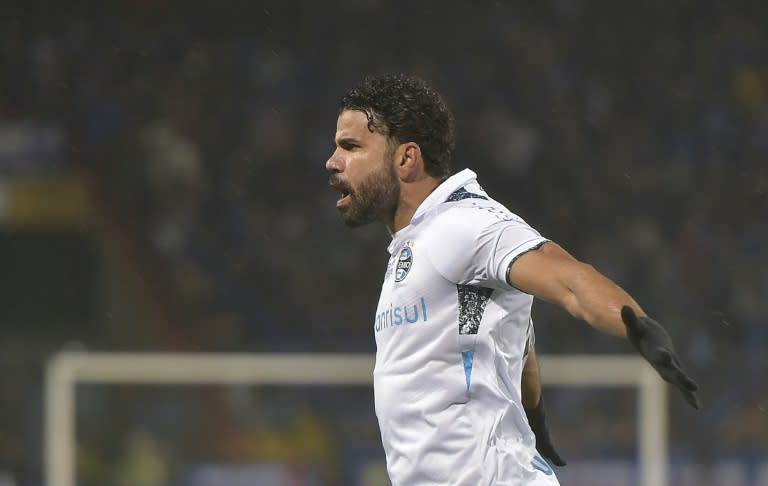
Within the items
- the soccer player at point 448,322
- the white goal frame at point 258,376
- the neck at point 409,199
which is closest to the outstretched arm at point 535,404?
the soccer player at point 448,322

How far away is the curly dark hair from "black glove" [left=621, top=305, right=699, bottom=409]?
2.84 feet

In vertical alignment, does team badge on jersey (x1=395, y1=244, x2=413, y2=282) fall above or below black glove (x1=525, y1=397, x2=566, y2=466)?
above

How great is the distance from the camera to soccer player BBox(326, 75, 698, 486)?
227cm

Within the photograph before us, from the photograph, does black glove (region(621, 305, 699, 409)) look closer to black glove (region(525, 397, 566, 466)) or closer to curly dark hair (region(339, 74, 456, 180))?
curly dark hair (region(339, 74, 456, 180))

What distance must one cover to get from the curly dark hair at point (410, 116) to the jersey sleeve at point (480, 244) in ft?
0.91

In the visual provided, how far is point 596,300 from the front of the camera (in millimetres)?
1964

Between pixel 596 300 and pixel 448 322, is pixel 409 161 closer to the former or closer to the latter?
pixel 448 322

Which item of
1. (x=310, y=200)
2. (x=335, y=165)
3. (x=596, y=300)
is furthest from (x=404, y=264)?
(x=310, y=200)

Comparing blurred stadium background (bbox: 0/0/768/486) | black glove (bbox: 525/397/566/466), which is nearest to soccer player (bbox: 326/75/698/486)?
black glove (bbox: 525/397/566/466)

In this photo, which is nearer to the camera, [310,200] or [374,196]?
[374,196]

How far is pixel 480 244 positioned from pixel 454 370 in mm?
293

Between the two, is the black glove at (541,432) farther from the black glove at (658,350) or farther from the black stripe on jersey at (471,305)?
the black glove at (658,350)

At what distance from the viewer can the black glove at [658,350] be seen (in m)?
1.80

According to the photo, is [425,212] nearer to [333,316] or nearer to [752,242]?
[333,316]
